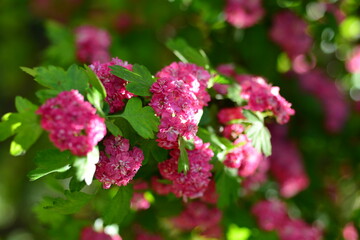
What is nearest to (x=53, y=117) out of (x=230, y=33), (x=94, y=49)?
(x=94, y=49)

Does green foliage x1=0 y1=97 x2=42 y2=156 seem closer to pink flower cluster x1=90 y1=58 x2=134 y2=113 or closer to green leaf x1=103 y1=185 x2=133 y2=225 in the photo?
pink flower cluster x1=90 y1=58 x2=134 y2=113

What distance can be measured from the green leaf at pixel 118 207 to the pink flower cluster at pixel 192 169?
142 millimetres

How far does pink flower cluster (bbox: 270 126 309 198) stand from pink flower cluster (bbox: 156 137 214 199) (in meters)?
1.25

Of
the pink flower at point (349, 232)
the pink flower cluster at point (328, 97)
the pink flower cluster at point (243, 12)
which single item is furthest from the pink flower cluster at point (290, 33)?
the pink flower at point (349, 232)

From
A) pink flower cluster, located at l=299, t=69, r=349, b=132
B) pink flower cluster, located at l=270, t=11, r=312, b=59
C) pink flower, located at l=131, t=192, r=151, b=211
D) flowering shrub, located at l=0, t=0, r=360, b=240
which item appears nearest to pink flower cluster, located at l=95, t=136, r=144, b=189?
flowering shrub, located at l=0, t=0, r=360, b=240

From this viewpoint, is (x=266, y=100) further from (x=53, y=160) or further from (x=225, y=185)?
(x=53, y=160)

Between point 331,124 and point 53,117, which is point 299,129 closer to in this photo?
point 331,124

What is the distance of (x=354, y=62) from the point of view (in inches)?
120

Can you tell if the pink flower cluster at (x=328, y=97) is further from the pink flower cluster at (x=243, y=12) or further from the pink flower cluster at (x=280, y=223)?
the pink flower cluster at (x=280, y=223)

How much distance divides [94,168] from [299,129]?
1.87 meters

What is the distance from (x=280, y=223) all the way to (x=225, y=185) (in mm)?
873

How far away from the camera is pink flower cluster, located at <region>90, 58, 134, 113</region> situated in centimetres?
139

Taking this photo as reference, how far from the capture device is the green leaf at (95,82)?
131 cm

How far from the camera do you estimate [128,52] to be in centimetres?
296
